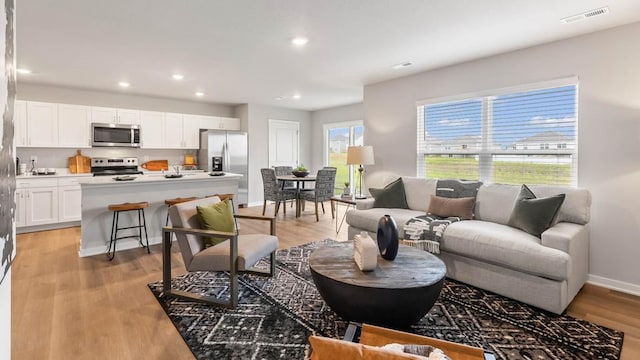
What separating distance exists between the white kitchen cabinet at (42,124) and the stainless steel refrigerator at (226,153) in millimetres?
2510

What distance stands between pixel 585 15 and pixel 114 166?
7.08 metres

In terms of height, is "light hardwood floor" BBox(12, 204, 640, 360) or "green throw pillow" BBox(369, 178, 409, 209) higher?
"green throw pillow" BBox(369, 178, 409, 209)

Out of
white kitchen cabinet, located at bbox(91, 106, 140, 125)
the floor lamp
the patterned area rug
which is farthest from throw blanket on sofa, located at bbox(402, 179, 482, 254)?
white kitchen cabinet, located at bbox(91, 106, 140, 125)

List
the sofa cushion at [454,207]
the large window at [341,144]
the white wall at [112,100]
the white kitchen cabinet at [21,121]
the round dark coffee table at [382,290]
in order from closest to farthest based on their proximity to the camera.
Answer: the round dark coffee table at [382,290] → the sofa cushion at [454,207] → the white kitchen cabinet at [21,121] → the white wall at [112,100] → the large window at [341,144]

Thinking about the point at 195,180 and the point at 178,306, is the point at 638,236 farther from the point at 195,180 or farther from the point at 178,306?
the point at 195,180

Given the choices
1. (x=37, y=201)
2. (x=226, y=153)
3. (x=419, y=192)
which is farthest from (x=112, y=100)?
(x=419, y=192)

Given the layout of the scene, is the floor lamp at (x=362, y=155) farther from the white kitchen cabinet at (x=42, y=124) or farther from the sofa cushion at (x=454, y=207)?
the white kitchen cabinet at (x=42, y=124)

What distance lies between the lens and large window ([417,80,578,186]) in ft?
11.5

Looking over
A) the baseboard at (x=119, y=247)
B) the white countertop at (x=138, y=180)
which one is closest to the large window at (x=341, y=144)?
the white countertop at (x=138, y=180)

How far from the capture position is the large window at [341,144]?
780 cm

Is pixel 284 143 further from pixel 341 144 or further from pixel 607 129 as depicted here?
pixel 607 129

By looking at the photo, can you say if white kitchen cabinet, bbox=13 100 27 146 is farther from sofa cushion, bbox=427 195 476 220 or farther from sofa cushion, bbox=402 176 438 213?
sofa cushion, bbox=427 195 476 220

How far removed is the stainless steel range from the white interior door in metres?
2.96

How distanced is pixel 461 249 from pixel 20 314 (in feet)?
11.9
